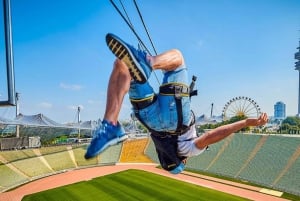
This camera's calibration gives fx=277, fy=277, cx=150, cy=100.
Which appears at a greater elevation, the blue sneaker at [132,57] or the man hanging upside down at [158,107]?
the blue sneaker at [132,57]

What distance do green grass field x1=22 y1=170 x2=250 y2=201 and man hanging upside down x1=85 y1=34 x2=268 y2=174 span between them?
19.2 meters

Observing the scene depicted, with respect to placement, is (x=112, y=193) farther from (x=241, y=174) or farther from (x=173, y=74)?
(x=173, y=74)

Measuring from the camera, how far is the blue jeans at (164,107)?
3.17 m

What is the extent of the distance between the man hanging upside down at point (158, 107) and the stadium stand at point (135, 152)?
35.0m

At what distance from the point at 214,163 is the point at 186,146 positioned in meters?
29.7

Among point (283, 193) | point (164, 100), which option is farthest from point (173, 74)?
point (283, 193)

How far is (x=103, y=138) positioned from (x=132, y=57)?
818 mm

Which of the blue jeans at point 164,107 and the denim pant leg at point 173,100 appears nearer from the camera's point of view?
the blue jeans at point 164,107

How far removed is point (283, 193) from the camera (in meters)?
23.6

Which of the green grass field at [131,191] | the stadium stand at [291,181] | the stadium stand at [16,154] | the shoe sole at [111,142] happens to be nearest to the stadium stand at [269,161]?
the stadium stand at [291,181]

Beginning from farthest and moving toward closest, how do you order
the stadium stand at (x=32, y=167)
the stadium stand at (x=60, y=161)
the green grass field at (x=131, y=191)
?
the stadium stand at (x=60, y=161) < the stadium stand at (x=32, y=167) < the green grass field at (x=131, y=191)

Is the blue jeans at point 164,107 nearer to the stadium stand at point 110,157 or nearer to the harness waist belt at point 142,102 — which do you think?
the harness waist belt at point 142,102

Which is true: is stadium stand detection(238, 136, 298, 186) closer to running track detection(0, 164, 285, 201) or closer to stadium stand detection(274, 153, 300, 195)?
stadium stand detection(274, 153, 300, 195)

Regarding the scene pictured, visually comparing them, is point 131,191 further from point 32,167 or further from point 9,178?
point 32,167
